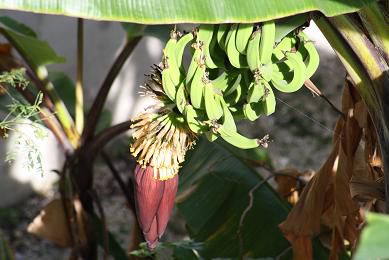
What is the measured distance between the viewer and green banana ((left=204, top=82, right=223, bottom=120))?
2.50 feet

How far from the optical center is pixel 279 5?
0.74 metres

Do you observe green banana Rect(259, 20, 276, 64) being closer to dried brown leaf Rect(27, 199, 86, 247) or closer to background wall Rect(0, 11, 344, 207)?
dried brown leaf Rect(27, 199, 86, 247)

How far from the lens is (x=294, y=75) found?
0.79 metres

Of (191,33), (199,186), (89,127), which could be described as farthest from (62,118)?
(191,33)

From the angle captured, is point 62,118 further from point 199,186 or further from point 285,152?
point 285,152

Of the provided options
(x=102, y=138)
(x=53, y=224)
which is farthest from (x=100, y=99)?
(x=53, y=224)

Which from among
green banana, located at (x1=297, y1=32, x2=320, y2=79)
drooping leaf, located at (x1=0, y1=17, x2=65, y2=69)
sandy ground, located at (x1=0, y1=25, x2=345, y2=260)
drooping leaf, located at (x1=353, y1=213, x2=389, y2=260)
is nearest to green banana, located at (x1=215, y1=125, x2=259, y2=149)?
green banana, located at (x1=297, y1=32, x2=320, y2=79)

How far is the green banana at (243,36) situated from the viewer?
2.60 ft

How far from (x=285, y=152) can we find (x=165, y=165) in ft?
6.86

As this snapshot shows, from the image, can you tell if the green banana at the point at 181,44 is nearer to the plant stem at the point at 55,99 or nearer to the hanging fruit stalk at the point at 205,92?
the hanging fruit stalk at the point at 205,92

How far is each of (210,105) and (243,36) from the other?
9 cm

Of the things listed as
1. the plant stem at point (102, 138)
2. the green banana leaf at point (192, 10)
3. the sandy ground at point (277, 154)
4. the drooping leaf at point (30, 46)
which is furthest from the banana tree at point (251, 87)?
the sandy ground at point (277, 154)

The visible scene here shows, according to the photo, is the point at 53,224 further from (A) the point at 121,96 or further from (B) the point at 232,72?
(A) the point at 121,96

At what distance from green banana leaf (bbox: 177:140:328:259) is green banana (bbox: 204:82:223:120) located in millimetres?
445
